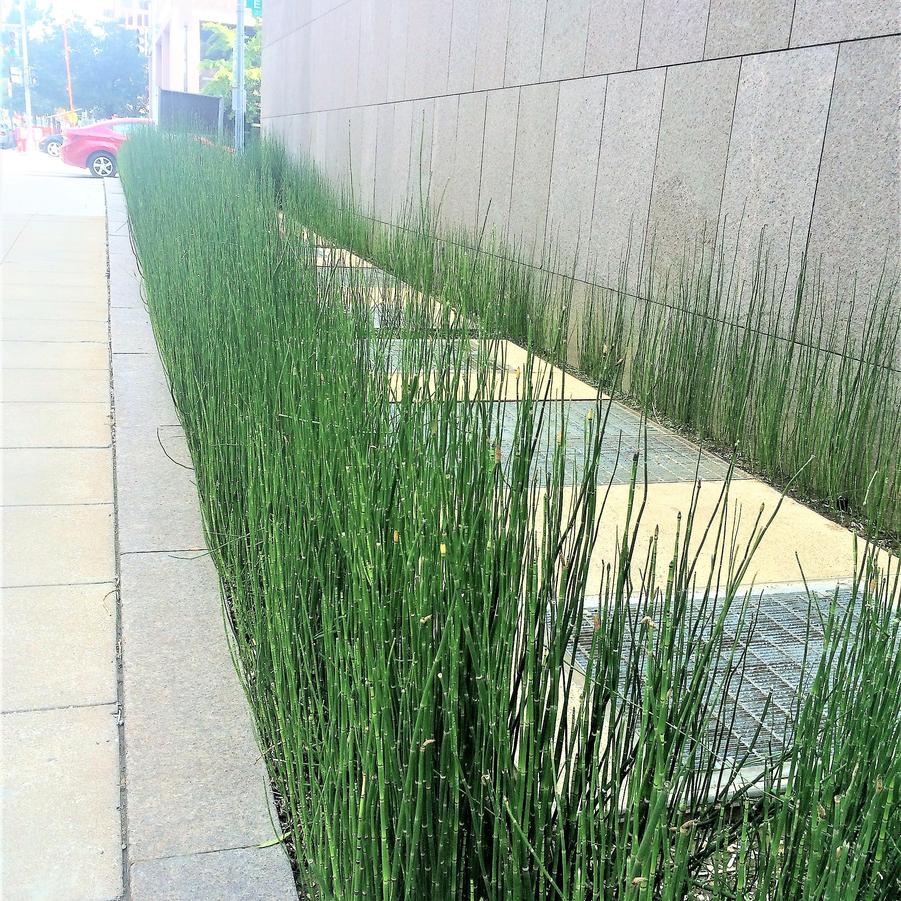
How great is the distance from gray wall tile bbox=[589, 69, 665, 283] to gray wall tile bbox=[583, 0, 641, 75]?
0.08 meters

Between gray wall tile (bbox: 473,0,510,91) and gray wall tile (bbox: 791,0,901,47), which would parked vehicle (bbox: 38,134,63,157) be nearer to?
gray wall tile (bbox: 473,0,510,91)

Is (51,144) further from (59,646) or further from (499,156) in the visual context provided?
(59,646)

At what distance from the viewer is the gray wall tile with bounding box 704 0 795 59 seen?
3.87 metres

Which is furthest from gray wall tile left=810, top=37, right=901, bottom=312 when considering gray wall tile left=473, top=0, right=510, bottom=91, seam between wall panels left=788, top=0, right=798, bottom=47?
gray wall tile left=473, top=0, right=510, bottom=91

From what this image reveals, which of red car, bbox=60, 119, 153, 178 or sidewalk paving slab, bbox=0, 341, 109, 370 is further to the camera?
red car, bbox=60, 119, 153, 178

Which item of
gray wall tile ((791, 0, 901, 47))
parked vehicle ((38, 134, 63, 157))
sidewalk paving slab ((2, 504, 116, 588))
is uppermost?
gray wall tile ((791, 0, 901, 47))

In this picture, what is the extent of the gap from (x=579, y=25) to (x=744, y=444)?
2.83m

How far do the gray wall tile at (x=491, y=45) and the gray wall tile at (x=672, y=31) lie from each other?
1.93 m

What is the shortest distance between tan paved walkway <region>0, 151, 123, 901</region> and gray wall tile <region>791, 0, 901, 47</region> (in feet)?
9.72

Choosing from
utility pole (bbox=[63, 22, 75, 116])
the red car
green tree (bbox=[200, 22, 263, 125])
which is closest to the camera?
the red car

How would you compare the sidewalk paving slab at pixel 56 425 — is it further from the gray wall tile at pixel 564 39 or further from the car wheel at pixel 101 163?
the car wheel at pixel 101 163

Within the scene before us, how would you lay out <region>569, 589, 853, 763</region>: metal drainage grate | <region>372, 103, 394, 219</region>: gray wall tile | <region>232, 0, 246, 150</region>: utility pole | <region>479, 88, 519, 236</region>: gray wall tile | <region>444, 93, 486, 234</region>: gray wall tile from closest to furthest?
<region>569, 589, 853, 763</region>: metal drainage grate < <region>479, 88, 519, 236</region>: gray wall tile < <region>444, 93, 486, 234</region>: gray wall tile < <region>372, 103, 394, 219</region>: gray wall tile < <region>232, 0, 246, 150</region>: utility pole

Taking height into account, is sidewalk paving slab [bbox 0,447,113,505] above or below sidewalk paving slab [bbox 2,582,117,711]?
above

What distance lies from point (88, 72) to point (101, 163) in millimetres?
42514
